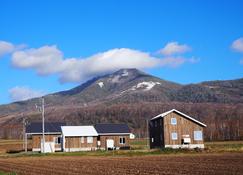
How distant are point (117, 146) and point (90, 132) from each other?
4761mm

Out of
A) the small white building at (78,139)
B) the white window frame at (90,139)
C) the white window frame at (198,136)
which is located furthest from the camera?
the white window frame at (90,139)

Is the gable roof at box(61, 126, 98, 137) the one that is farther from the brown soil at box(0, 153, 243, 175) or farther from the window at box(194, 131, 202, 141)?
the brown soil at box(0, 153, 243, 175)

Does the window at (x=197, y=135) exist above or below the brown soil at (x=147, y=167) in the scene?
above

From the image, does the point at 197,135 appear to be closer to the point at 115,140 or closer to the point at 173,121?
the point at 173,121

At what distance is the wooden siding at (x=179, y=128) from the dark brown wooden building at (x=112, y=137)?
931 centimetres

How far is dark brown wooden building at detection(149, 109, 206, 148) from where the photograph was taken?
215ft

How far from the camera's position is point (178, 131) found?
65938 mm

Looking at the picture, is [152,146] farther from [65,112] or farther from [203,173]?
[65,112]

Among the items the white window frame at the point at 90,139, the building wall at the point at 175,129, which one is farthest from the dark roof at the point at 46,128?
the building wall at the point at 175,129

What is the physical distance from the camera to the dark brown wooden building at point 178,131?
65.4m

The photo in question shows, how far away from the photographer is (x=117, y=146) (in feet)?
242

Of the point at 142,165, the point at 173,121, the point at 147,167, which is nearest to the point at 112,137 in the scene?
the point at 173,121

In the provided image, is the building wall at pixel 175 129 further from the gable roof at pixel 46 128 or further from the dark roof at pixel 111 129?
the gable roof at pixel 46 128

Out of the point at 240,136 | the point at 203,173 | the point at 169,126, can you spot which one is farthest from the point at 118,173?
the point at 240,136
